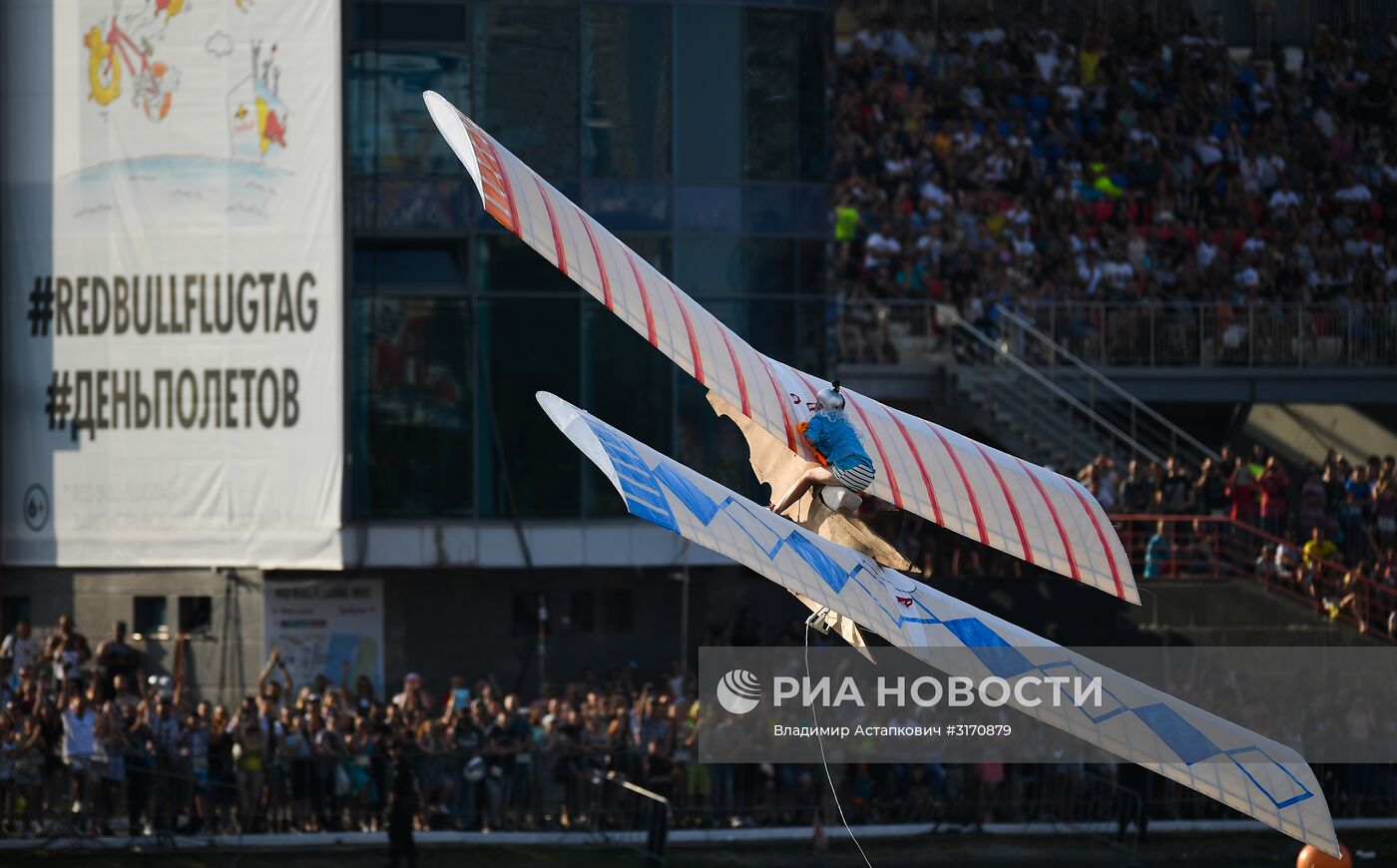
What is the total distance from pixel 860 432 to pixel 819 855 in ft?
26.7

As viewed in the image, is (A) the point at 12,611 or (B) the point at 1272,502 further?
(A) the point at 12,611

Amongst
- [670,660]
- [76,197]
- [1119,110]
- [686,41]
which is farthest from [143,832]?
[1119,110]

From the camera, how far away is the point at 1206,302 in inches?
1159

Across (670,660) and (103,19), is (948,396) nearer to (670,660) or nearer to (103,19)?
(670,660)

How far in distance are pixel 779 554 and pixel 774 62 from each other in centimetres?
1251

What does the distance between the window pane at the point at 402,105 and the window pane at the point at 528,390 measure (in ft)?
5.59

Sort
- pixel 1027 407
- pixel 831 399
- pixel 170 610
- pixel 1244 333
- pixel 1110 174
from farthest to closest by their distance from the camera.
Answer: pixel 1110 174 < pixel 1244 333 < pixel 1027 407 < pixel 170 610 < pixel 831 399

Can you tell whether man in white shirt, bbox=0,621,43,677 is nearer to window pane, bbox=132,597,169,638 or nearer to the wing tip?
window pane, bbox=132,597,169,638

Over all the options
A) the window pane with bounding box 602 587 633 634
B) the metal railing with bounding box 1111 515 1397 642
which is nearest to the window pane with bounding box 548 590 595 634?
the window pane with bounding box 602 587 633 634

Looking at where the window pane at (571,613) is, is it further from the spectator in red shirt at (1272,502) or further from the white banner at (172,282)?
the spectator in red shirt at (1272,502)

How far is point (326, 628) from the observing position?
26562 millimetres

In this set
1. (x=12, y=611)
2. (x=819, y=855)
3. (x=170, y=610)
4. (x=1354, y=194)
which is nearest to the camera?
(x=819, y=855)

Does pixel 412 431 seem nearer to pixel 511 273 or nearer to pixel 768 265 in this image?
pixel 511 273

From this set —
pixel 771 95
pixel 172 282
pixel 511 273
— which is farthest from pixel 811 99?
pixel 172 282
